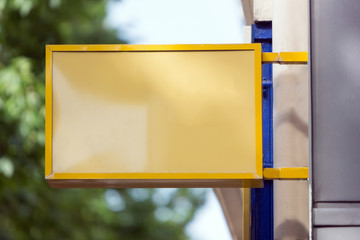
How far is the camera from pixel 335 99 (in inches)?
199

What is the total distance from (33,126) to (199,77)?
6500 millimetres

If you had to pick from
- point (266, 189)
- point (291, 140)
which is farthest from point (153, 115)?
point (266, 189)

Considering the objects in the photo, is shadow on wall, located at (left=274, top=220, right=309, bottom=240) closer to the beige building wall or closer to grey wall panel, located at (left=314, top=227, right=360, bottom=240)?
the beige building wall

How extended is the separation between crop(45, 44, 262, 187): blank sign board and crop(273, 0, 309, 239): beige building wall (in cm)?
63

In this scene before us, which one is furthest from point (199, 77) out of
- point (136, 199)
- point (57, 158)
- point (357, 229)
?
point (136, 199)

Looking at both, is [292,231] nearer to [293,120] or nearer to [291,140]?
[291,140]

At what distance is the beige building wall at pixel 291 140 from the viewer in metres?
5.92

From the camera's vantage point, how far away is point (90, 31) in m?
19.1

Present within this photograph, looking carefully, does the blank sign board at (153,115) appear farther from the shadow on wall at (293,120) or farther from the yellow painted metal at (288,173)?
the shadow on wall at (293,120)

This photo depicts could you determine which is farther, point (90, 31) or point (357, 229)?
point (90, 31)

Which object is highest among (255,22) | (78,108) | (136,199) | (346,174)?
(255,22)

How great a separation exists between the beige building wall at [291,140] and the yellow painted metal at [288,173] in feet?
1.77

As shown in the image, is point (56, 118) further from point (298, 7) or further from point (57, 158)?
point (298, 7)

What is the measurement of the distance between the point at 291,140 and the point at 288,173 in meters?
0.58
